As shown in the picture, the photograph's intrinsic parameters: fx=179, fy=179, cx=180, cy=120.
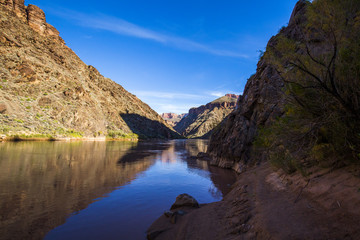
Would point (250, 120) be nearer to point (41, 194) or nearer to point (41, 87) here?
point (41, 194)

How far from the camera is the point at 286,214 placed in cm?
447

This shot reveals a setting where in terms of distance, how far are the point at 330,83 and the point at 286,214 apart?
375cm

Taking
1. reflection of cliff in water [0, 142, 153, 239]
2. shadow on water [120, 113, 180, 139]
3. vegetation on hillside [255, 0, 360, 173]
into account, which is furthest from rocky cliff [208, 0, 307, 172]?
shadow on water [120, 113, 180, 139]

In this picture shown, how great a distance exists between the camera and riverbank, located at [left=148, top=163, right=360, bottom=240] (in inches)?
137

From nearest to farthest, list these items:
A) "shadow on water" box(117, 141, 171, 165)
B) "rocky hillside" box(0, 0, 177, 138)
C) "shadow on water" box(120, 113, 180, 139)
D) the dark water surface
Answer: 1. the dark water surface
2. "shadow on water" box(117, 141, 171, 165)
3. "rocky hillside" box(0, 0, 177, 138)
4. "shadow on water" box(120, 113, 180, 139)

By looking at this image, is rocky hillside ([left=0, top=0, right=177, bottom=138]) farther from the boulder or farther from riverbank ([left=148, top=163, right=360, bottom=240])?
riverbank ([left=148, top=163, right=360, bottom=240])

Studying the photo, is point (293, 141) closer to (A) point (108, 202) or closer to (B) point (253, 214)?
(B) point (253, 214)

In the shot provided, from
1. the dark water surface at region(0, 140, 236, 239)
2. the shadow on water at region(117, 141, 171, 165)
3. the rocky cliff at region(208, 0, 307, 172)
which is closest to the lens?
the dark water surface at region(0, 140, 236, 239)

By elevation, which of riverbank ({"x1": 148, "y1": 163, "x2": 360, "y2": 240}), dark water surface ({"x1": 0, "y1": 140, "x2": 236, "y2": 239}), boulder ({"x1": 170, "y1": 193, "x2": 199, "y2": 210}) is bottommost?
dark water surface ({"x1": 0, "y1": 140, "x2": 236, "y2": 239})

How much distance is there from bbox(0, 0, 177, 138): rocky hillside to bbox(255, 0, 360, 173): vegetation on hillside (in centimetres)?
5144

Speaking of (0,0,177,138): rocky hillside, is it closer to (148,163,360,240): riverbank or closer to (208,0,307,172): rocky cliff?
(208,0,307,172): rocky cliff

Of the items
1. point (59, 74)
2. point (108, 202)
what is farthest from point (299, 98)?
point (59, 74)

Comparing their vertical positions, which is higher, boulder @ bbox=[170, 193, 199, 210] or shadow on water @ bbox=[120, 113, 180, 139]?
shadow on water @ bbox=[120, 113, 180, 139]

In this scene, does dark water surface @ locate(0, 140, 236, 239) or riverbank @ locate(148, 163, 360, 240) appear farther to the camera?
dark water surface @ locate(0, 140, 236, 239)
